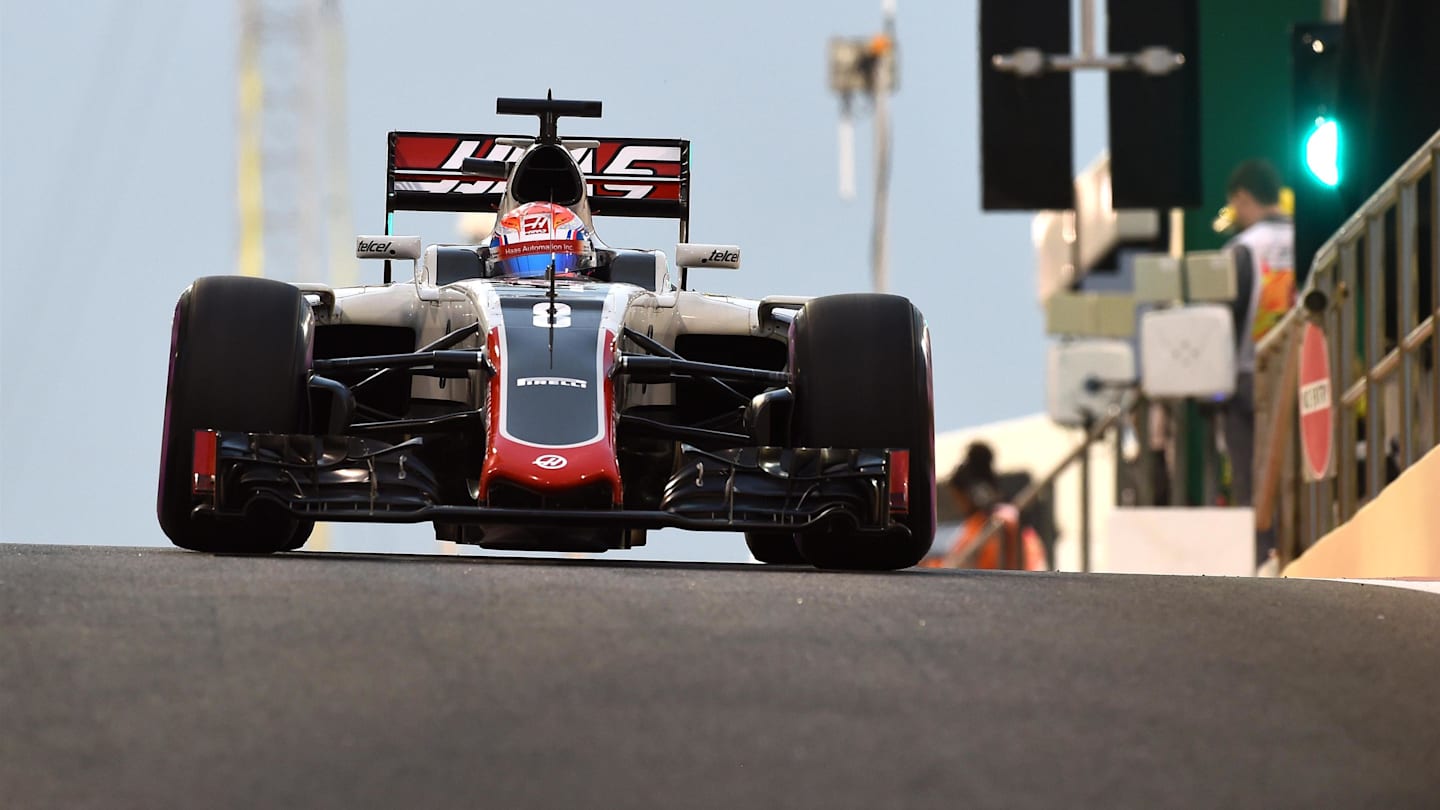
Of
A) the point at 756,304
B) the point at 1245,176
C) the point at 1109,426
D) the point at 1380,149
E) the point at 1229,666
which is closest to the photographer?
the point at 1229,666

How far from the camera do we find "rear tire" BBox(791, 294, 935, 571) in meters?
7.68

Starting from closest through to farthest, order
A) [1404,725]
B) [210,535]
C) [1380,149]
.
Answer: [1404,725] → [210,535] → [1380,149]

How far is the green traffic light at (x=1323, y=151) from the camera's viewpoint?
44.2ft

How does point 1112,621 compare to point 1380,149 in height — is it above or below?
below

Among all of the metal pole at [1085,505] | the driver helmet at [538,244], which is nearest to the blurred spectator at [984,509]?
the metal pole at [1085,505]

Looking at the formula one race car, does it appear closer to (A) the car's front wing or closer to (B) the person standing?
(A) the car's front wing

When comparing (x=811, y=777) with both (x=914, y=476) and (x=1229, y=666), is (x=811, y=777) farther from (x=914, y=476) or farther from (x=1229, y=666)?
(x=914, y=476)

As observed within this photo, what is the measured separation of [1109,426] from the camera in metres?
17.6

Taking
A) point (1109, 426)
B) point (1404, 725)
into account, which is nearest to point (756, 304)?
point (1404, 725)

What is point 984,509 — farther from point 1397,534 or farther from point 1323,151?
point 1397,534

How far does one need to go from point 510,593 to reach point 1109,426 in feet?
40.5

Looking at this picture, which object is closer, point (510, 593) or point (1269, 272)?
point (510, 593)

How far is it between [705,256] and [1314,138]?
5479 mm

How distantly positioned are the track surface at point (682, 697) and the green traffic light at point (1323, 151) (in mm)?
7801
